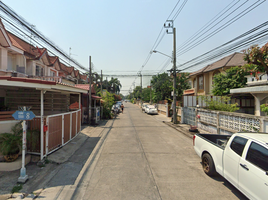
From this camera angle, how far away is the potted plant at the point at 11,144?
4.98 metres

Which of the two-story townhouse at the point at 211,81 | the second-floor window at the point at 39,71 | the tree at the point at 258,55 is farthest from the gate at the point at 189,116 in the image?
the second-floor window at the point at 39,71

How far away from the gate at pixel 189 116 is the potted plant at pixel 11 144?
12344 millimetres

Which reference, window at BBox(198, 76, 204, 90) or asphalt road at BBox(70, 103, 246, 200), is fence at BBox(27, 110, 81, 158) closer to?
asphalt road at BBox(70, 103, 246, 200)

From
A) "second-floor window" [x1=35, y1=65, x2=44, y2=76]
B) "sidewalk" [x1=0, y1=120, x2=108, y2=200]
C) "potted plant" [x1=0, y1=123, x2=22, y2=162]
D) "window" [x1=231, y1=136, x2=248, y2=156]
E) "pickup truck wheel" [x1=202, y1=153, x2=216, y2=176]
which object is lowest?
"sidewalk" [x1=0, y1=120, x2=108, y2=200]

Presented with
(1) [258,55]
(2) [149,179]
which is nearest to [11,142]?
(2) [149,179]

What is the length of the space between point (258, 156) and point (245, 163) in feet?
1.00

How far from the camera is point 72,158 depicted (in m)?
6.42

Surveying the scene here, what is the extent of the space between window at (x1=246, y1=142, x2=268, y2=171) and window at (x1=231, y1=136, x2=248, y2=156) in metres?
0.22

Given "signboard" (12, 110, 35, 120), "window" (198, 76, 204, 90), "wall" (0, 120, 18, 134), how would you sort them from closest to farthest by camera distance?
"signboard" (12, 110, 35, 120), "wall" (0, 120, 18, 134), "window" (198, 76, 204, 90)

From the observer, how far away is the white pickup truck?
9.86ft

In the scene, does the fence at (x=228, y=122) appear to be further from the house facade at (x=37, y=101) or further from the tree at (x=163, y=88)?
the tree at (x=163, y=88)

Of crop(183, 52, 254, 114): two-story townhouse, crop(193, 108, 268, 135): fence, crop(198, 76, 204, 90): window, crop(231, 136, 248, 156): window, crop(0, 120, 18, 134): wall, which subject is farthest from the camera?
crop(198, 76, 204, 90): window

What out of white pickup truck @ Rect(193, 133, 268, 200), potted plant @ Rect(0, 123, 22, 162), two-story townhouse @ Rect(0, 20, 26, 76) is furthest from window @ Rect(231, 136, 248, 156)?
two-story townhouse @ Rect(0, 20, 26, 76)

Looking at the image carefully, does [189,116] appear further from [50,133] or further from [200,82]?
[50,133]
